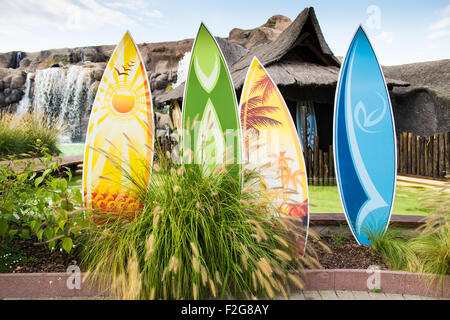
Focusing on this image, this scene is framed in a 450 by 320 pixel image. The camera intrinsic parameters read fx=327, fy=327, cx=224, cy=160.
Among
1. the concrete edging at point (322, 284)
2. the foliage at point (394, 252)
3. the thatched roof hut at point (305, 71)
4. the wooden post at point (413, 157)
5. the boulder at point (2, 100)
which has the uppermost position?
the boulder at point (2, 100)

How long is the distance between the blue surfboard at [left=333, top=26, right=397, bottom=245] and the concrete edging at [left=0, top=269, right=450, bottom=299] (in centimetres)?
58

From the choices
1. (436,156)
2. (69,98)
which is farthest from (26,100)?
(436,156)

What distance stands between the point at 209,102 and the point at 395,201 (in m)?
3.67

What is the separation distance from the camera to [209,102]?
8.98 ft

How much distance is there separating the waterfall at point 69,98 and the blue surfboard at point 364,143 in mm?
13813

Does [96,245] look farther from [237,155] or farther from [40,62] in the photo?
[40,62]

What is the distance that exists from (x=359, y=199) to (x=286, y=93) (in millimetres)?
5546

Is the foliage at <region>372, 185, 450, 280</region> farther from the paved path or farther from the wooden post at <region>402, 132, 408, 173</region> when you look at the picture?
the wooden post at <region>402, 132, 408, 173</region>

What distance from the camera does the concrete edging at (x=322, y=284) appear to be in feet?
7.13

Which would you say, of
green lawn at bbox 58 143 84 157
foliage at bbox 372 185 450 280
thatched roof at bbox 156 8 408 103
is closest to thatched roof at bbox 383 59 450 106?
thatched roof at bbox 156 8 408 103

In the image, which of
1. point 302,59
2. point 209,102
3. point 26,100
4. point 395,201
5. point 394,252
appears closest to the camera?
point 394,252

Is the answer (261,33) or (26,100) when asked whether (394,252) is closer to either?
(26,100)

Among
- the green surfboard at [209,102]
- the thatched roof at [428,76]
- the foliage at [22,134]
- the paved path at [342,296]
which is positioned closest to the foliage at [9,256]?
the paved path at [342,296]

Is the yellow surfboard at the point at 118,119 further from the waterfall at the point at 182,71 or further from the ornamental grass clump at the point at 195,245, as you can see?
the waterfall at the point at 182,71
